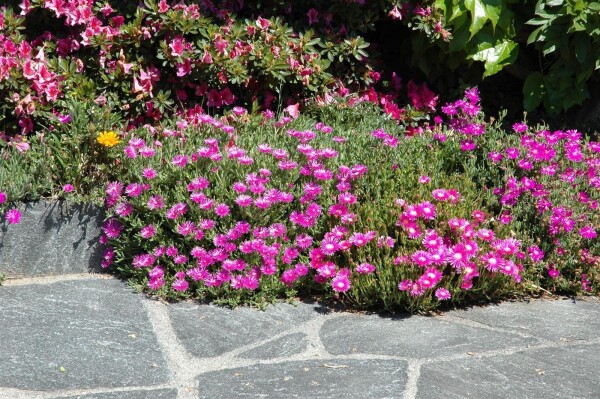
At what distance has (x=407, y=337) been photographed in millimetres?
3299

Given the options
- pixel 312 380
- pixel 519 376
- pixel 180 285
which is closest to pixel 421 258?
pixel 519 376

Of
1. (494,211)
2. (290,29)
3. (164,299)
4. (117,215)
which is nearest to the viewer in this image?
(164,299)

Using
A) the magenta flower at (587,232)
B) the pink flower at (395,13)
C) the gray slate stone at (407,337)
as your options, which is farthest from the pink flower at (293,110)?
the magenta flower at (587,232)

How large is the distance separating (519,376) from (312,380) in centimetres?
76

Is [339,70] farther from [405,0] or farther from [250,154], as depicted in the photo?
[250,154]

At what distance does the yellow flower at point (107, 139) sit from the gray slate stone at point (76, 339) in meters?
0.67

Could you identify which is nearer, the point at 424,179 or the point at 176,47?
the point at 424,179

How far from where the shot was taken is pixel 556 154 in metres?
4.24

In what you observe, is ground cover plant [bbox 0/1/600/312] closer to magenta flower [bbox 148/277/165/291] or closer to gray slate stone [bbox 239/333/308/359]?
magenta flower [bbox 148/277/165/291]

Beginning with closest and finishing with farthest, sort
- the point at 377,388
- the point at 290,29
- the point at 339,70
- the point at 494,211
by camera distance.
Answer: the point at 377,388, the point at 494,211, the point at 290,29, the point at 339,70

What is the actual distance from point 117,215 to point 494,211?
6.06 feet

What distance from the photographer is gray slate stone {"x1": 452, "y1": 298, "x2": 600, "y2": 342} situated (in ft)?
11.2

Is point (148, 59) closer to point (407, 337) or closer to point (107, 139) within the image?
point (107, 139)

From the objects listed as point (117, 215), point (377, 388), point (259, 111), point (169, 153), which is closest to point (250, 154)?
point (169, 153)
